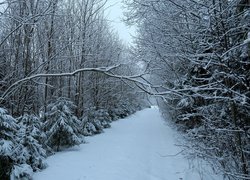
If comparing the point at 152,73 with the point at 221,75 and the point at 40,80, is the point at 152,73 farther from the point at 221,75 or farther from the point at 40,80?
the point at 40,80

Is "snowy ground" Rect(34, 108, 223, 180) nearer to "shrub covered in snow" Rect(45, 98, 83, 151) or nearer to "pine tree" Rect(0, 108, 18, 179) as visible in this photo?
"shrub covered in snow" Rect(45, 98, 83, 151)

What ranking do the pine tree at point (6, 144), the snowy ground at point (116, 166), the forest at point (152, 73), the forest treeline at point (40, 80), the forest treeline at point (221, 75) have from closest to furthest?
the forest treeline at point (221, 75)
the forest at point (152, 73)
the pine tree at point (6, 144)
the forest treeline at point (40, 80)
the snowy ground at point (116, 166)

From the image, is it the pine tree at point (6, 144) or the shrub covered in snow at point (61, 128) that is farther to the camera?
the shrub covered in snow at point (61, 128)

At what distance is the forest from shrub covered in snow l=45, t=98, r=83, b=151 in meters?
0.03

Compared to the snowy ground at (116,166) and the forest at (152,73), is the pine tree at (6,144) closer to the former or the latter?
the forest at (152,73)

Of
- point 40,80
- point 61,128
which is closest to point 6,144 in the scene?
point 61,128

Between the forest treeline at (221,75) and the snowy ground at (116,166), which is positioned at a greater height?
the forest treeline at (221,75)

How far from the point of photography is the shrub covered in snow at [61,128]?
7223mm

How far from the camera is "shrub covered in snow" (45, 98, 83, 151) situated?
284 inches

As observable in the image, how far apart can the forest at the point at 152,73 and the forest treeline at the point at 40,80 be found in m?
0.03

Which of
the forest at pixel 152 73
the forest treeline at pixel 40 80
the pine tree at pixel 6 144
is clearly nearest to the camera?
the forest at pixel 152 73

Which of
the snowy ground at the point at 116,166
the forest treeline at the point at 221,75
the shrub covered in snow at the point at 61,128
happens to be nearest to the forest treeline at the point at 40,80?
the shrub covered in snow at the point at 61,128

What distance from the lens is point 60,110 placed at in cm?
757

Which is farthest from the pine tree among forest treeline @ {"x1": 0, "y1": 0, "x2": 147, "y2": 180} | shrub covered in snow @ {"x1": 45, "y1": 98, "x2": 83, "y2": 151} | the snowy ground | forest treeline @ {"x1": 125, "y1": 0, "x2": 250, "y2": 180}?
forest treeline @ {"x1": 125, "y1": 0, "x2": 250, "y2": 180}
